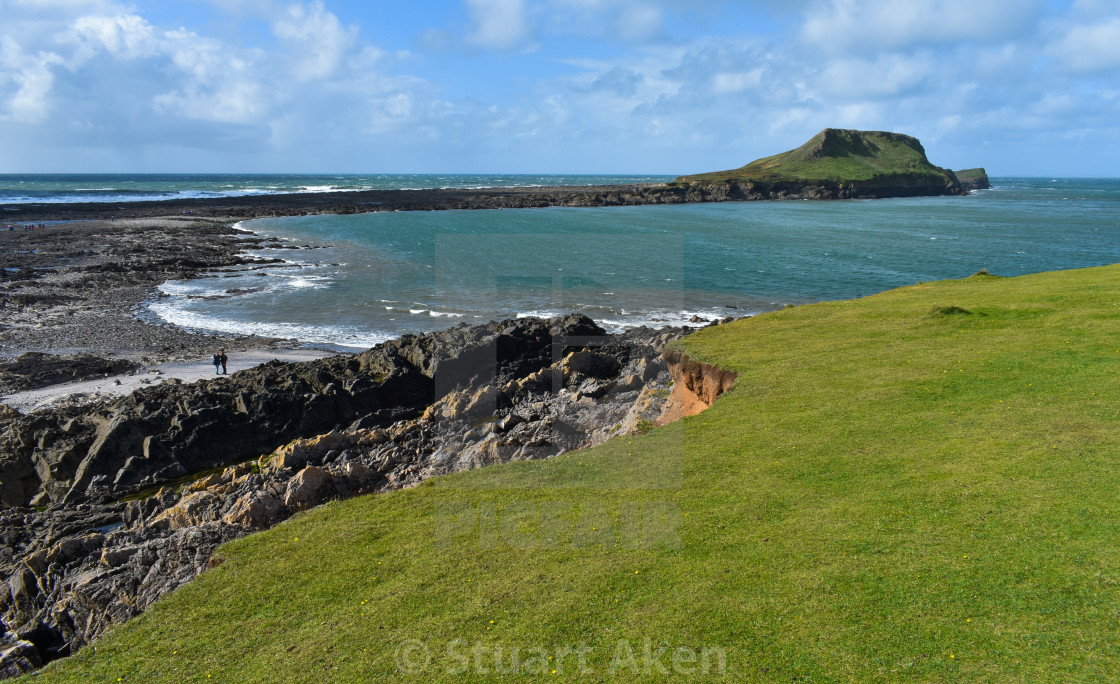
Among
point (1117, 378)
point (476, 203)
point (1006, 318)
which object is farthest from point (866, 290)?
point (476, 203)

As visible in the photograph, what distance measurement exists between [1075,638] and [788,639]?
11.4 ft

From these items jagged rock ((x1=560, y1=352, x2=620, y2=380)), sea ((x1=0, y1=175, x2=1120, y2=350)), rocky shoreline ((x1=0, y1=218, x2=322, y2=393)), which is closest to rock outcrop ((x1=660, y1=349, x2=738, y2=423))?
jagged rock ((x1=560, y1=352, x2=620, y2=380))

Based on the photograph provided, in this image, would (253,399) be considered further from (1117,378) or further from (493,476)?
(1117,378)

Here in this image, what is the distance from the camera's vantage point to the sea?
49000mm

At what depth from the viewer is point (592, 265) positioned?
234 ft

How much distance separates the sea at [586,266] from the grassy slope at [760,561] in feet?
91.8

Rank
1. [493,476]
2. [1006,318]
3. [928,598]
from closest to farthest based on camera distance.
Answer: [928,598] < [493,476] < [1006,318]

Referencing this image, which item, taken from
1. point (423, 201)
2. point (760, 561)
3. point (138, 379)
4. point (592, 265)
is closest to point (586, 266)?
point (592, 265)

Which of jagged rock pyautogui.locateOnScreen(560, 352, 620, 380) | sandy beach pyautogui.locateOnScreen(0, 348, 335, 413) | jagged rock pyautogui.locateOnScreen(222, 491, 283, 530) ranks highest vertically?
jagged rock pyautogui.locateOnScreen(560, 352, 620, 380)

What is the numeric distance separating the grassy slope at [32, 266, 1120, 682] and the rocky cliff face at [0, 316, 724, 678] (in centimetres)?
235

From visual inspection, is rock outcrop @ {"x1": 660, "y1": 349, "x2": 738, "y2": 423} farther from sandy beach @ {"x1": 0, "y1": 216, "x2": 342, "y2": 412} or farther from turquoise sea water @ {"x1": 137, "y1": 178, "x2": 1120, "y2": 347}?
sandy beach @ {"x1": 0, "y1": 216, "x2": 342, "y2": 412}

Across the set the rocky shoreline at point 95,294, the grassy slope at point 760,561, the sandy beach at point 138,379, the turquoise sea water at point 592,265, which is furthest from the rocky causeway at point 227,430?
the turquoise sea water at point 592,265

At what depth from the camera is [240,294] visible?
56688 mm

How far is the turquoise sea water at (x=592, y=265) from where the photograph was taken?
163ft
